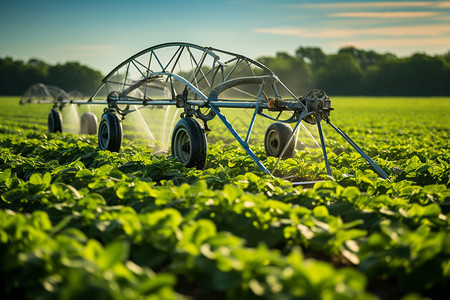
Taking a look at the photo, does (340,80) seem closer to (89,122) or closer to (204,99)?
(89,122)

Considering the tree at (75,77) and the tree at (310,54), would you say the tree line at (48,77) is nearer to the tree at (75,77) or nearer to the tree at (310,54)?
the tree at (75,77)

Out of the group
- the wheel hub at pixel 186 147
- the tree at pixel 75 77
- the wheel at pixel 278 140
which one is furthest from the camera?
the tree at pixel 75 77

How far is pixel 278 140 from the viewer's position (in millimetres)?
6426

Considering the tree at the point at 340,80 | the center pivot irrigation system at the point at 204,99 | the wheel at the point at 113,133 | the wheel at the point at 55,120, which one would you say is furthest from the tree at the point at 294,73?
the wheel at the point at 113,133

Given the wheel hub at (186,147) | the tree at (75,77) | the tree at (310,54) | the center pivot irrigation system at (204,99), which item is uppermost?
the tree at (310,54)

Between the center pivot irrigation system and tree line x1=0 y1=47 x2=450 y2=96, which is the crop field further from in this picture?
tree line x1=0 y1=47 x2=450 y2=96

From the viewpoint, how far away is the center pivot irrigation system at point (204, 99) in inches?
189

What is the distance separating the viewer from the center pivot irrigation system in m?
4.80

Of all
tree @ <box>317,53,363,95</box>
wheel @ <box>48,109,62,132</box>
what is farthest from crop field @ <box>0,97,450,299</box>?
tree @ <box>317,53,363,95</box>

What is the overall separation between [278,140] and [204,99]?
1689mm

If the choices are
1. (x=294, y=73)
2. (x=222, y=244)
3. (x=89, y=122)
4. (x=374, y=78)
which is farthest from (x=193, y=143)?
(x=374, y=78)

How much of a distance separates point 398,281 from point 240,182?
1791 mm

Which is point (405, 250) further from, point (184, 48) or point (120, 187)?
point (184, 48)

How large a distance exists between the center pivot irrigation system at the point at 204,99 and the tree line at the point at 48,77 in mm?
72125
